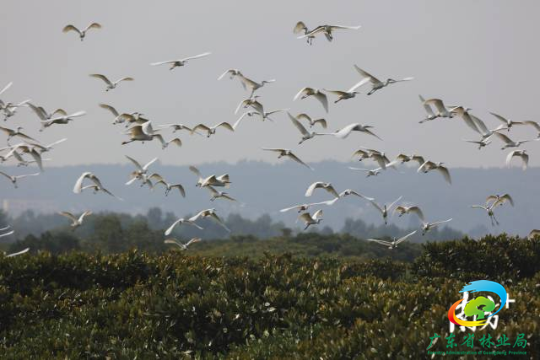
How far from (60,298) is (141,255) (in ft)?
8.31

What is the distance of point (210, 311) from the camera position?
13.0 m

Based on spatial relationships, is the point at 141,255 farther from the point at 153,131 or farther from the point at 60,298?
the point at 153,131

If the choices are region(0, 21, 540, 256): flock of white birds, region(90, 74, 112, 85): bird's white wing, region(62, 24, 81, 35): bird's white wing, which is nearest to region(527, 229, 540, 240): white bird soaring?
region(0, 21, 540, 256): flock of white birds

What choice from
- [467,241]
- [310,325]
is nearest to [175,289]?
[310,325]

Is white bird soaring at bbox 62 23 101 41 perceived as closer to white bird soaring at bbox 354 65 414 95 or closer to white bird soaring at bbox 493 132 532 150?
white bird soaring at bbox 354 65 414 95

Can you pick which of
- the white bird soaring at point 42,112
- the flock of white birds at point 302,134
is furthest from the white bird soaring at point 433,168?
the white bird soaring at point 42,112

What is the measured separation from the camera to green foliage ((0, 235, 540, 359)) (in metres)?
10.1

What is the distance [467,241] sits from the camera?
19.2 metres

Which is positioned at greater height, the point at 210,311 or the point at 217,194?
the point at 217,194

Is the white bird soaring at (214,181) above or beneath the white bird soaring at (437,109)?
beneath

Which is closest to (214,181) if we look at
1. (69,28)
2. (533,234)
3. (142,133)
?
(142,133)

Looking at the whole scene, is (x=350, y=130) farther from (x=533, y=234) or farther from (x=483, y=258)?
(x=533, y=234)

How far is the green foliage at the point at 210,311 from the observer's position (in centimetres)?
1009

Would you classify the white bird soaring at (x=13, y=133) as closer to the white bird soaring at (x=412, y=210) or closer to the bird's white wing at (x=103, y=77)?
the bird's white wing at (x=103, y=77)
